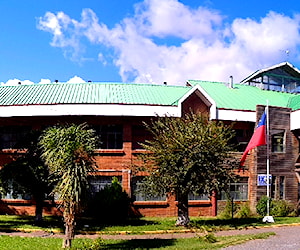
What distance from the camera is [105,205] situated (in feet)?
79.9

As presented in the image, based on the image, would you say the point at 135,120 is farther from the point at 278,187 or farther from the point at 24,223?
the point at 278,187

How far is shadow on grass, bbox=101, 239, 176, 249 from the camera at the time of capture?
1540 centimetres

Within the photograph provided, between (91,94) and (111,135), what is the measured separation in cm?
337

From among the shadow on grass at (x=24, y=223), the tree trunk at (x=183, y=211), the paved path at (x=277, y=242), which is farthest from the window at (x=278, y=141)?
the shadow on grass at (x=24, y=223)

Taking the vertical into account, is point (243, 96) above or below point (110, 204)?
above

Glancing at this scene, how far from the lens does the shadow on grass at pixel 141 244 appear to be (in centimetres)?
1540

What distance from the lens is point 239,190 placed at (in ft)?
93.4

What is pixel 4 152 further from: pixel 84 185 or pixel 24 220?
pixel 84 185

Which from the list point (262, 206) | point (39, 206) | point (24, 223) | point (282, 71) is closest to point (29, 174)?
point (39, 206)

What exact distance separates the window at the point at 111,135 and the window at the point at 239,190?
760cm

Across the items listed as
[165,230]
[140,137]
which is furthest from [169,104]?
[165,230]

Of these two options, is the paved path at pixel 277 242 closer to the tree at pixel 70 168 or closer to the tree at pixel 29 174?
the tree at pixel 70 168

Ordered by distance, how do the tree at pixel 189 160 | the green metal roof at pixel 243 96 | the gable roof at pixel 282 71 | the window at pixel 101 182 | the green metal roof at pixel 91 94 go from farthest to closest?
the gable roof at pixel 282 71, the green metal roof at pixel 243 96, the green metal roof at pixel 91 94, the window at pixel 101 182, the tree at pixel 189 160

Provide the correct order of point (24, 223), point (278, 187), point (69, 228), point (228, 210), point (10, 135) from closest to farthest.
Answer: point (69, 228)
point (24, 223)
point (228, 210)
point (10, 135)
point (278, 187)
